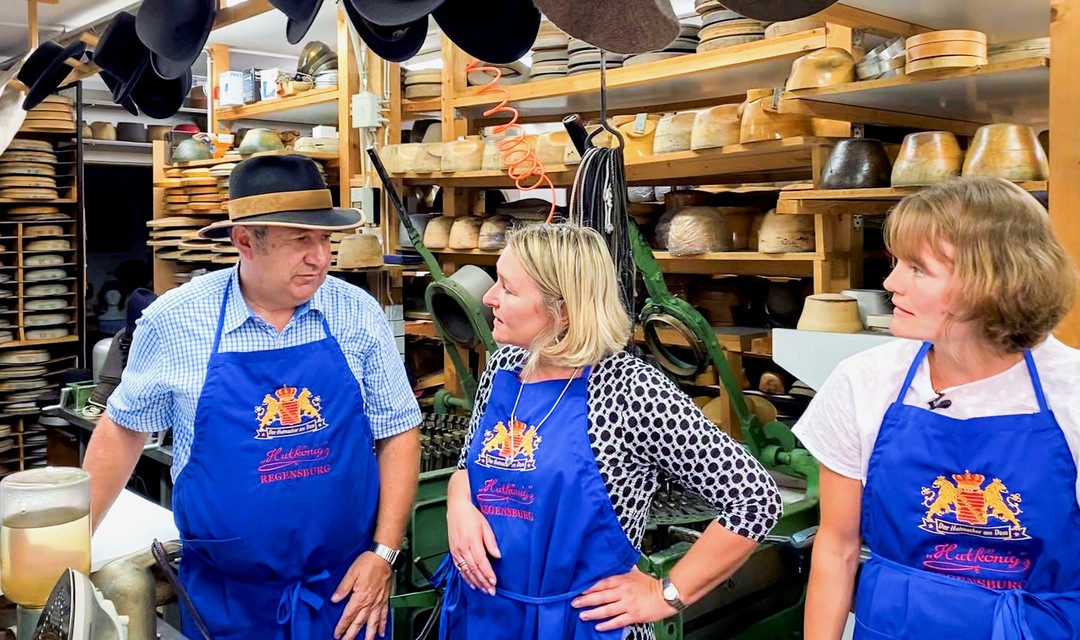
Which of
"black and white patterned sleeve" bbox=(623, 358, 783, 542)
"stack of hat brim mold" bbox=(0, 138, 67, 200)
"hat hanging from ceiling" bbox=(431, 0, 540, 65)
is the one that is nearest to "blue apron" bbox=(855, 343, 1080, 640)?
"black and white patterned sleeve" bbox=(623, 358, 783, 542)

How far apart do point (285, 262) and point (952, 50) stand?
5.29ft

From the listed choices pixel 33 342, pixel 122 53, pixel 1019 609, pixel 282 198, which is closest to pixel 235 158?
pixel 33 342

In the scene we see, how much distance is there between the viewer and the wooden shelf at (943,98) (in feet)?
7.56

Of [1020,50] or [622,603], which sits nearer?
[622,603]

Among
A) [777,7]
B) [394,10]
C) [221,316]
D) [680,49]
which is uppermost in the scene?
[680,49]

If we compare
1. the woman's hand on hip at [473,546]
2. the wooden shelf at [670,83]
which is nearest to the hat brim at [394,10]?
the woman's hand on hip at [473,546]

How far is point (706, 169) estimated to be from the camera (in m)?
3.72

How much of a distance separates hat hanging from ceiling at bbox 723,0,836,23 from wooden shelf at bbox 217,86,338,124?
154 inches

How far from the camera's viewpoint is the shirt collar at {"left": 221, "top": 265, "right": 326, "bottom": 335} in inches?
83.2

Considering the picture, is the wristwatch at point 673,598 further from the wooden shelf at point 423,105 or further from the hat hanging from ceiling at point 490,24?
the wooden shelf at point 423,105

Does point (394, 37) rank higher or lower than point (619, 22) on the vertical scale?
higher

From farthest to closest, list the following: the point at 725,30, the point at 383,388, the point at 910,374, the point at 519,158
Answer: the point at 519,158 → the point at 725,30 → the point at 383,388 → the point at 910,374

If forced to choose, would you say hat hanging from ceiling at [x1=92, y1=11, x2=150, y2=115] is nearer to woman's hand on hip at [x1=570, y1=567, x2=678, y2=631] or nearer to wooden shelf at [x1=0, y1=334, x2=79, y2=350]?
woman's hand on hip at [x1=570, y1=567, x2=678, y2=631]

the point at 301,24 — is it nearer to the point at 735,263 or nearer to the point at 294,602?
the point at 294,602
